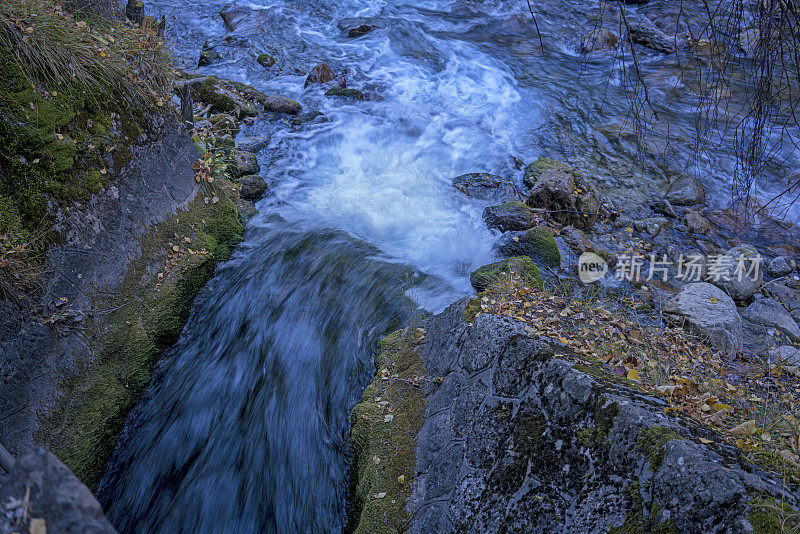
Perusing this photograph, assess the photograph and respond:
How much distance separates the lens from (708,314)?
6012 mm

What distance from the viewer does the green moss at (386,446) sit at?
337 centimetres

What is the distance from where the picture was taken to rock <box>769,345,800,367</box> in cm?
540

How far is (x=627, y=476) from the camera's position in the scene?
7.52 ft

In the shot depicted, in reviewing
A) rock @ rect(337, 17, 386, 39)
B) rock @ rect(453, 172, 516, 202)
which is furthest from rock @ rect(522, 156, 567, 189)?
rock @ rect(337, 17, 386, 39)

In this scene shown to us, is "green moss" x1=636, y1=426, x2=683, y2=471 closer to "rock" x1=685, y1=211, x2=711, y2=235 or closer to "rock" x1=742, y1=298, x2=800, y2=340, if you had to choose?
"rock" x1=742, y1=298, x2=800, y2=340

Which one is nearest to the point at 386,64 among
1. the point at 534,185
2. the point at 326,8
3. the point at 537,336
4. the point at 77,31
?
the point at 326,8

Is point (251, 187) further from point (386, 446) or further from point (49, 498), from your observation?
point (49, 498)

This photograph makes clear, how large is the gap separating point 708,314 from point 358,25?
12494 millimetres

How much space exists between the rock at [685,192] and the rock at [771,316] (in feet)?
8.57

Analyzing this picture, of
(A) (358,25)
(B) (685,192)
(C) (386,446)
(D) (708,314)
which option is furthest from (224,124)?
(B) (685,192)

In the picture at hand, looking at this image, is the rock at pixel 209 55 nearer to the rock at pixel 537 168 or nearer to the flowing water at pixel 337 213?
the flowing water at pixel 337 213

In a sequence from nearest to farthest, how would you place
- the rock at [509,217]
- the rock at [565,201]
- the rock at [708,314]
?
1. the rock at [708,314]
2. the rock at [509,217]
3. the rock at [565,201]

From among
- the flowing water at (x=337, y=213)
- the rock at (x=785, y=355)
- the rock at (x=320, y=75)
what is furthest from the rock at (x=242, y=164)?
the rock at (x=785, y=355)

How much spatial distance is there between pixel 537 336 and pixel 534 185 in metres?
5.66
